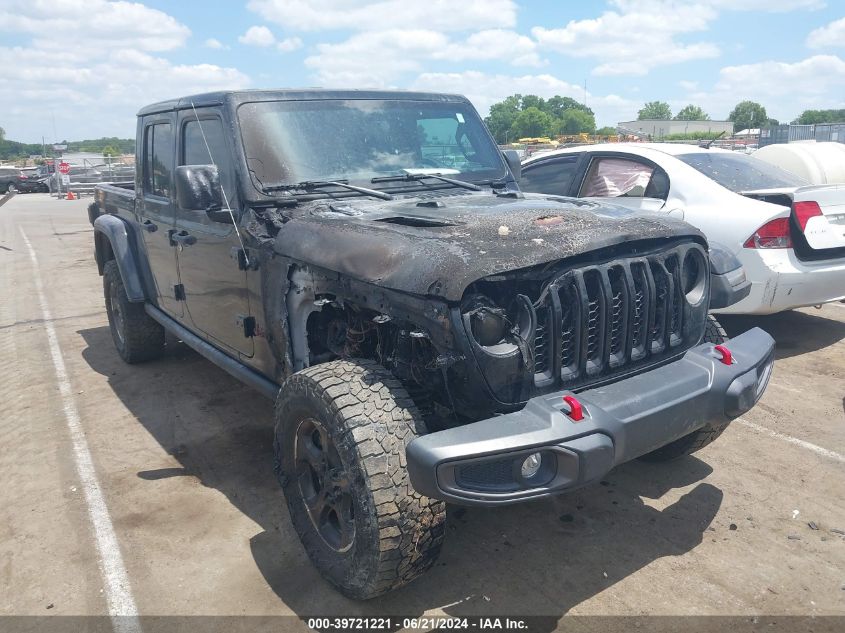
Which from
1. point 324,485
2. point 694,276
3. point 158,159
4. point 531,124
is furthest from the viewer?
point 531,124

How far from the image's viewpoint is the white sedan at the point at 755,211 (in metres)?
5.44

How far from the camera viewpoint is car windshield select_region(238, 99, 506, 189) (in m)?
3.72

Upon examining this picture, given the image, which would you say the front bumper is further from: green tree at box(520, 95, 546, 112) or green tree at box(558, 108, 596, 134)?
green tree at box(520, 95, 546, 112)

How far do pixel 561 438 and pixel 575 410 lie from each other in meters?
0.15

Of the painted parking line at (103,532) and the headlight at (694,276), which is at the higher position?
the headlight at (694,276)

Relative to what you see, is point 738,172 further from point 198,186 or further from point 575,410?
point 198,186

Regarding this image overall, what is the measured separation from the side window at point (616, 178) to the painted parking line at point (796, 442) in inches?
94.8

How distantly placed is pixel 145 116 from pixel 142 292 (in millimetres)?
1321

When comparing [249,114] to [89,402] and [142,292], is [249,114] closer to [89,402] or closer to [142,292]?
[142,292]

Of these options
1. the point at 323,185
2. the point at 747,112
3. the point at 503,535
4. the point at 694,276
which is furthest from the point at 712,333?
the point at 747,112

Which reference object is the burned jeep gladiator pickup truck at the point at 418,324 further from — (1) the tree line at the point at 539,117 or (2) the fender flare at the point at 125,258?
(1) the tree line at the point at 539,117

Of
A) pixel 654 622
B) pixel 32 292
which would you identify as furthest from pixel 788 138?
pixel 654 622

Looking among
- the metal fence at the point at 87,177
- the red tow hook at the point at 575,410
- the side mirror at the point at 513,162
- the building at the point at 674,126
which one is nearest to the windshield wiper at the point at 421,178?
the side mirror at the point at 513,162

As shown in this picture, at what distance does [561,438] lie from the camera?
237cm
